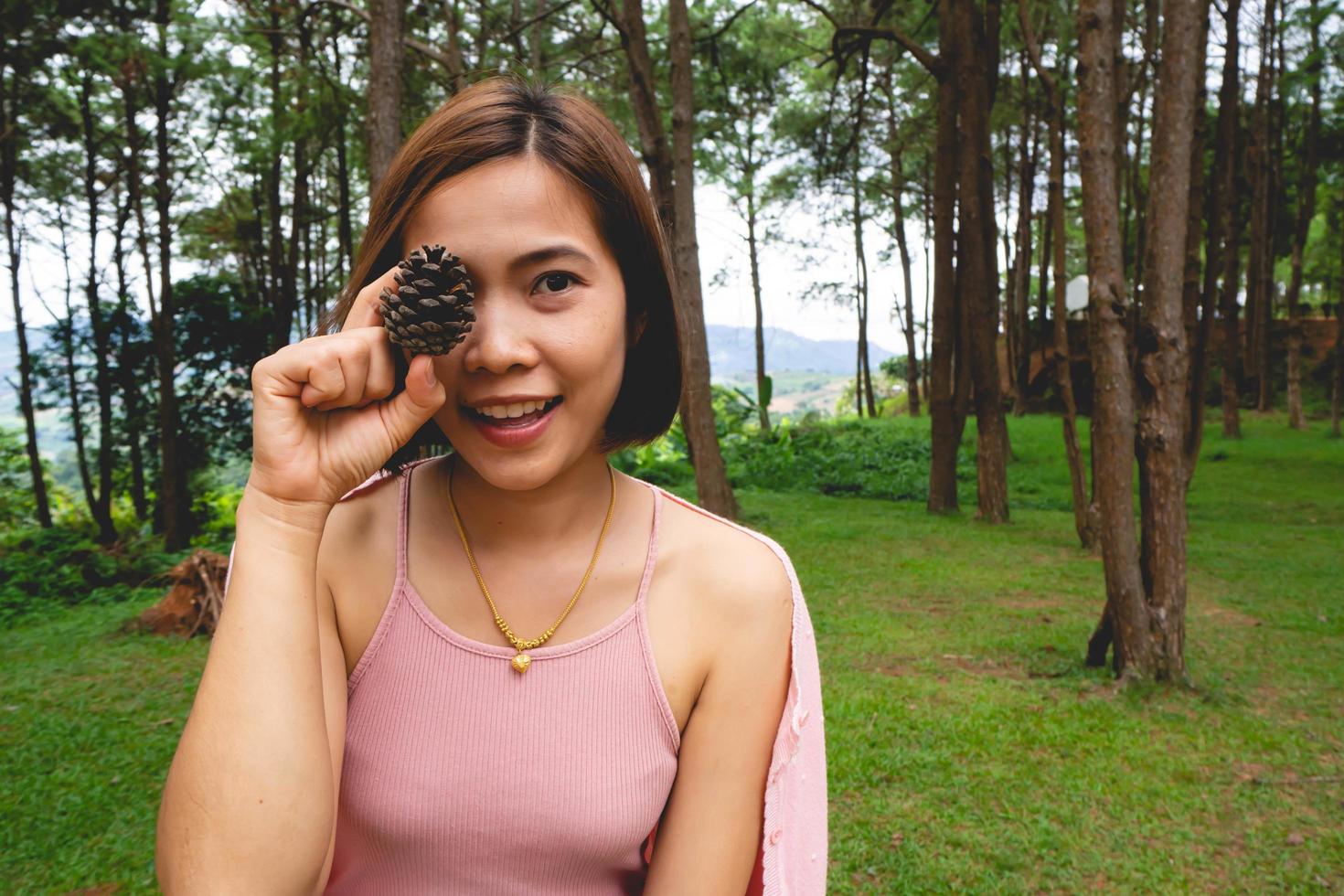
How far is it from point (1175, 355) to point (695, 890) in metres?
4.39

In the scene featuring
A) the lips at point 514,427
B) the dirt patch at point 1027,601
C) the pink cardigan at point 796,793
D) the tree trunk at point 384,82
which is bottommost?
the dirt patch at point 1027,601

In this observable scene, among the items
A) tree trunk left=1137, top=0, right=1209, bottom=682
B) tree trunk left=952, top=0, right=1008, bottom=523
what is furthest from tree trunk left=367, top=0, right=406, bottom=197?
tree trunk left=952, top=0, right=1008, bottom=523

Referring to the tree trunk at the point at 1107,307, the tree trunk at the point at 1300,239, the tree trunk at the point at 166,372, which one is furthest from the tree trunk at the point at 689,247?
the tree trunk at the point at 1300,239

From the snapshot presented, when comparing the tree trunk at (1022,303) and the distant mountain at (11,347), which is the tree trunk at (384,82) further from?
the tree trunk at (1022,303)

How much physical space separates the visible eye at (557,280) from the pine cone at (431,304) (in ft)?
0.38

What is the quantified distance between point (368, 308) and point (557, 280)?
270 millimetres

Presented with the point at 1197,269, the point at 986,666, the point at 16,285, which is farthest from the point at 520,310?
the point at 16,285

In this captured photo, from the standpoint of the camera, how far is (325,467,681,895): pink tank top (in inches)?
51.9

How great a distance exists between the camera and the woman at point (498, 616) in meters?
1.22

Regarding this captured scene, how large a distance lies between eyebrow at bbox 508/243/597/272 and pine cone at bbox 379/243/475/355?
0.08 meters

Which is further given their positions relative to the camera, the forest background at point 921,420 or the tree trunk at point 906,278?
the tree trunk at point 906,278

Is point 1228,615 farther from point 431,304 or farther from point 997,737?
point 431,304

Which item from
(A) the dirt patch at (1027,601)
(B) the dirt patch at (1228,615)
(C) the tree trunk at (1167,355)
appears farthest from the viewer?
(A) the dirt patch at (1027,601)

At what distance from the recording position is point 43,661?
6.23 m
